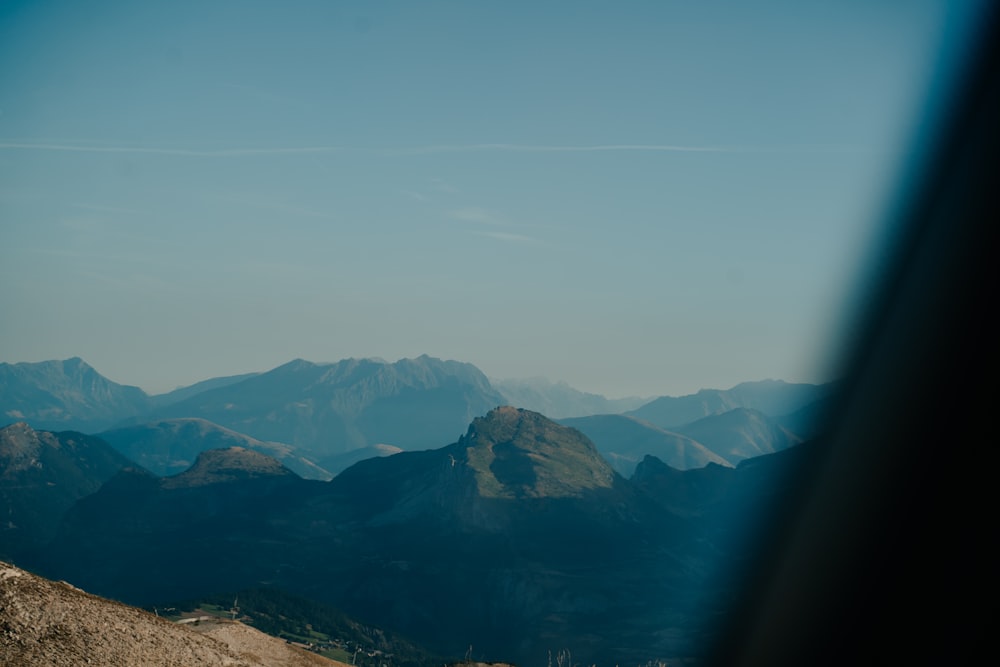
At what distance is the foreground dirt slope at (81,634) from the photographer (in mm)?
93625

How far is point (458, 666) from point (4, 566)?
108204mm

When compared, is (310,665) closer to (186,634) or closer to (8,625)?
(186,634)

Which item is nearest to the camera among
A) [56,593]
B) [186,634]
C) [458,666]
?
[56,593]

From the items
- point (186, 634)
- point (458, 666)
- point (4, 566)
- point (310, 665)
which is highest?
point (4, 566)

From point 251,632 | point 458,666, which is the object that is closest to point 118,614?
point 251,632

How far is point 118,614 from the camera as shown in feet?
339

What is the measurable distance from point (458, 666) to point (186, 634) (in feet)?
300

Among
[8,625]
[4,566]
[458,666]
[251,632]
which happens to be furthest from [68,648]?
[458,666]

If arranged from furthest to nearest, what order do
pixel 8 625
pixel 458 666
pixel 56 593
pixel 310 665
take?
pixel 458 666 < pixel 310 665 < pixel 56 593 < pixel 8 625

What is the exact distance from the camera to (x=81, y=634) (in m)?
97.3

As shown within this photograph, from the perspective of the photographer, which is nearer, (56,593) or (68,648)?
(68,648)

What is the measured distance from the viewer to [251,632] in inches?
5719

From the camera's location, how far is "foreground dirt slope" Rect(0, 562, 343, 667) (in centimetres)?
9362

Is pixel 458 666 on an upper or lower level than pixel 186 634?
lower
